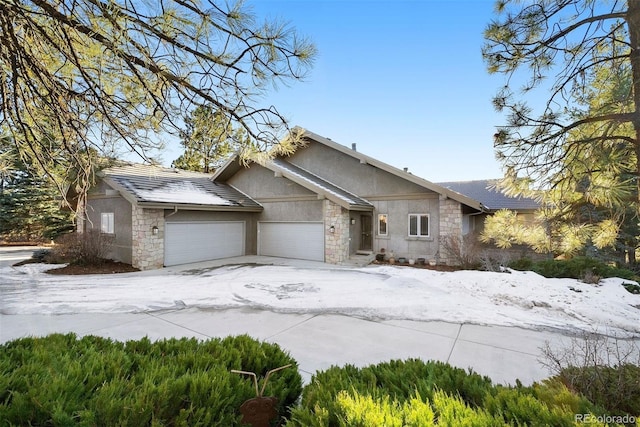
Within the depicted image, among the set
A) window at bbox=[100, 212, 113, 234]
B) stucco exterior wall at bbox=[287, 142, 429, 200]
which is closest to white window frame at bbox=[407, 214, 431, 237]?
stucco exterior wall at bbox=[287, 142, 429, 200]

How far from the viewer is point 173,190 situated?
538 inches

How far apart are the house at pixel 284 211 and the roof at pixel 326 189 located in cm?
5

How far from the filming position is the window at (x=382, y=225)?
14.6m

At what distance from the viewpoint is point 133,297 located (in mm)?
7664

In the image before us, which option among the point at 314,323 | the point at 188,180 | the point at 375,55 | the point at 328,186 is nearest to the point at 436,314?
the point at 314,323

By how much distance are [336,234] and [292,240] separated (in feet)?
8.45

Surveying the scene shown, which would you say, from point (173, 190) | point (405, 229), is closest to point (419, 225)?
point (405, 229)

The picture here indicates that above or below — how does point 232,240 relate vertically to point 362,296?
above

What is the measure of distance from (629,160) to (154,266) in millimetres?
13634

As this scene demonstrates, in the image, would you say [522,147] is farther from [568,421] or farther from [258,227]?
[258,227]

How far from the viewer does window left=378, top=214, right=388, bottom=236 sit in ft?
47.9

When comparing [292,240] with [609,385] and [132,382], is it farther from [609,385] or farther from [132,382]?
[609,385]

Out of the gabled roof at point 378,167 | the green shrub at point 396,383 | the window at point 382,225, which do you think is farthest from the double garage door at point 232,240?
the green shrub at point 396,383

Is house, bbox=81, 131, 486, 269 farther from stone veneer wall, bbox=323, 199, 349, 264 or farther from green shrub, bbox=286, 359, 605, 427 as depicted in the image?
green shrub, bbox=286, 359, 605, 427
